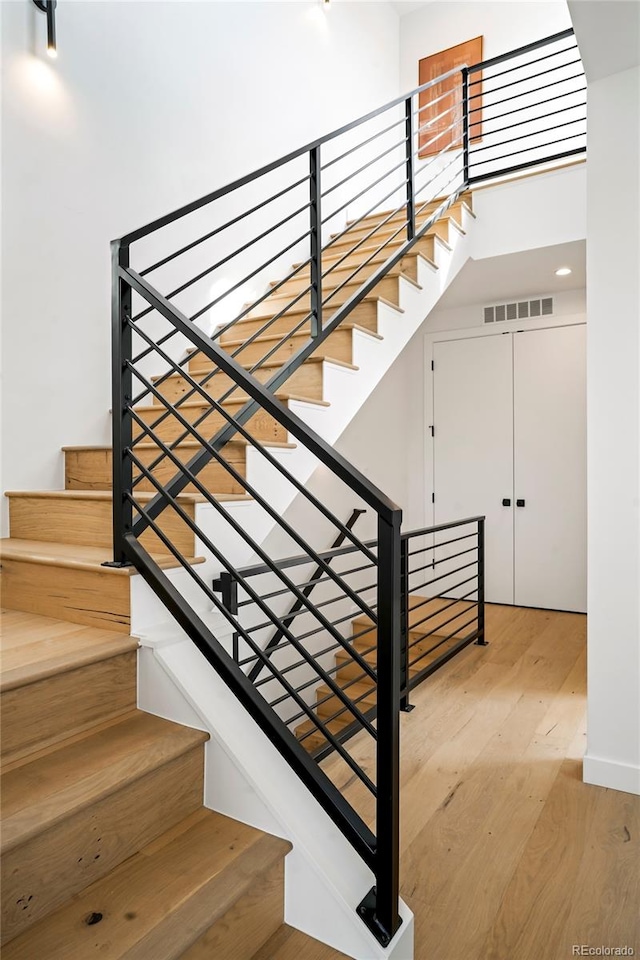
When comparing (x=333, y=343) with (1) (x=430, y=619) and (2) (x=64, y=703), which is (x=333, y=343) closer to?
(2) (x=64, y=703)

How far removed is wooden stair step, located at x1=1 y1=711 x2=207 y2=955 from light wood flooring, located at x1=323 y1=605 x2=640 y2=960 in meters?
0.72

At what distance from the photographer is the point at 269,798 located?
139 centimetres

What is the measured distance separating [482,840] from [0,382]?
2421 millimetres

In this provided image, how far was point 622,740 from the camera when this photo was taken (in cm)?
215

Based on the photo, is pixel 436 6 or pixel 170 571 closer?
pixel 170 571

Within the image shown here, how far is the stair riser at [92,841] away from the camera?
3.55 ft

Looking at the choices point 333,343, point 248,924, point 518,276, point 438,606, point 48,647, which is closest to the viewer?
point 248,924

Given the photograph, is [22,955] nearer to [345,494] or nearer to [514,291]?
[345,494]

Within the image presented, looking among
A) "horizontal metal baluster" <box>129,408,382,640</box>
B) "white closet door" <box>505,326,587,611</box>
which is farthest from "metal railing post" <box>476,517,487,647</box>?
"horizontal metal baluster" <box>129,408,382,640</box>

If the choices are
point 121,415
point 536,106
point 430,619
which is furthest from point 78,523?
point 536,106

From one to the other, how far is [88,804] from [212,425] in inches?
64.6

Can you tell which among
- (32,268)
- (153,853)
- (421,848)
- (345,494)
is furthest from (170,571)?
(345,494)

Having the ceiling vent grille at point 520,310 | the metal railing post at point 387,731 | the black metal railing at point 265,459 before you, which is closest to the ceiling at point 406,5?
the black metal railing at point 265,459

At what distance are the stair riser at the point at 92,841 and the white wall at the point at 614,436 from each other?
1.49 metres
